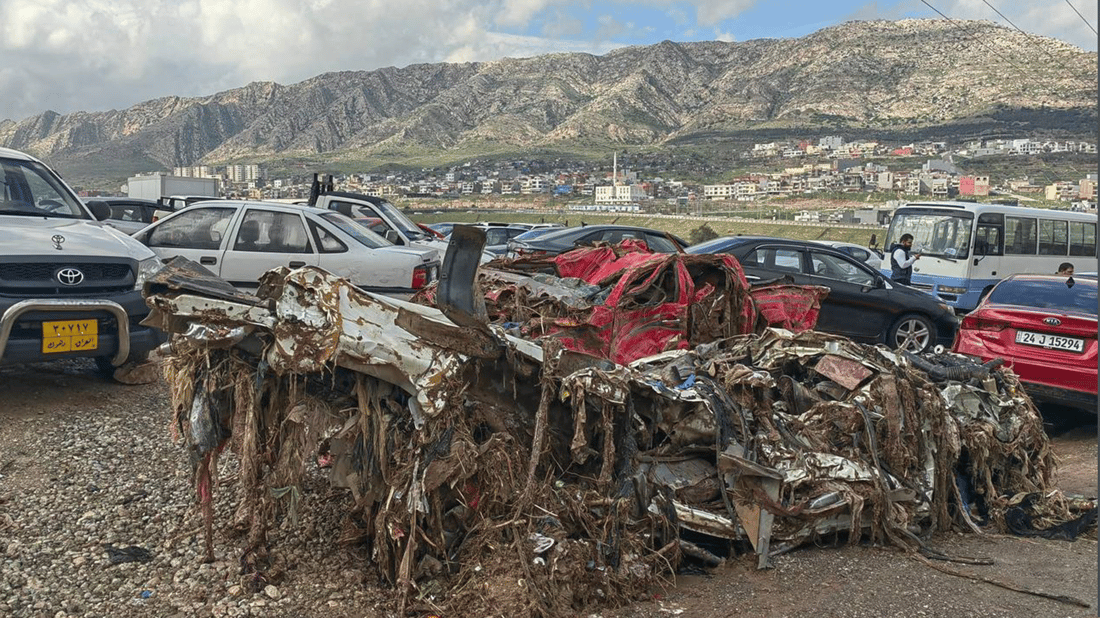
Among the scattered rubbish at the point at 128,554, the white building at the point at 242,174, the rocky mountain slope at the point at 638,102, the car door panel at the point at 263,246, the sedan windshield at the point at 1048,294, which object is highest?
the rocky mountain slope at the point at 638,102

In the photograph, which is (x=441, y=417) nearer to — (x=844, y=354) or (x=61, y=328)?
(x=844, y=354)

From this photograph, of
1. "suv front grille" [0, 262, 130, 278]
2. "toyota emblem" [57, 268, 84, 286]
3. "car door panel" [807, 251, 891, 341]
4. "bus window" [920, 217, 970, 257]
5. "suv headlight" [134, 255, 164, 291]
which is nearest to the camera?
"suv front grille" [0, 262, 130, 278]

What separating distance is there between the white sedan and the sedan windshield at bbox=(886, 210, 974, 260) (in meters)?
12.2

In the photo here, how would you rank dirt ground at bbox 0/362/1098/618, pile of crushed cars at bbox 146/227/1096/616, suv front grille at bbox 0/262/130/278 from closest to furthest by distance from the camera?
pile of crushed cars at bbox 146/227/1096/616
dirt ground at bbox 0/362/1098/618
suv front grille at bbox 0/262/130/278

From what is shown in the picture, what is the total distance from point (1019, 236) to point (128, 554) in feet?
61.1

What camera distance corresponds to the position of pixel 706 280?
21.5 ft

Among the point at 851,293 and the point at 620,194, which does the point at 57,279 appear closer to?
the point at 851,293

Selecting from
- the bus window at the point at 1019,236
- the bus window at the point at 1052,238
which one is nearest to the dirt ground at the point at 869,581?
the bus window at the point at 1019,236

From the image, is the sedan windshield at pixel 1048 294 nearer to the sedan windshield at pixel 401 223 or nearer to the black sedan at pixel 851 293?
the black sedan at pixel 851 293

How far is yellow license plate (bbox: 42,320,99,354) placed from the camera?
5422mm

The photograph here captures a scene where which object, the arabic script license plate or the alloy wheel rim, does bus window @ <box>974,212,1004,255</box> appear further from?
the arabic script license plate

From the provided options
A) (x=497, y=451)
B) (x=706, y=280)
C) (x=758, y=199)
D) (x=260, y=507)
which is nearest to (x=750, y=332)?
(x=706, y=280)

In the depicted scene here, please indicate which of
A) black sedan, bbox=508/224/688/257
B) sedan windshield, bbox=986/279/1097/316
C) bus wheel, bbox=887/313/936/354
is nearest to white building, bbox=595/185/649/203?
black sedan, bbox=508/224/688/257

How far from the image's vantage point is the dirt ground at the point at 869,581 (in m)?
3.83
